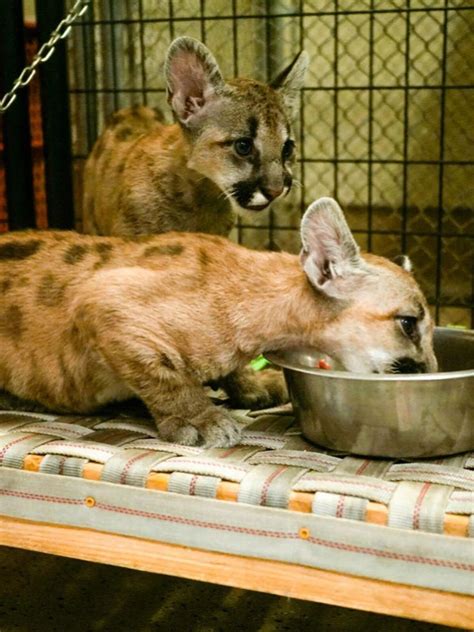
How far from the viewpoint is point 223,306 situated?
2.44 meters

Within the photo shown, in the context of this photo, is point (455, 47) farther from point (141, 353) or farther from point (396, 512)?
A: point (396, 512)

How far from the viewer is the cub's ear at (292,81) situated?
Result: 3.56 metres

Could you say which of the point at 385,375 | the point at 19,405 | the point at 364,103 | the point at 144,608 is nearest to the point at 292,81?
the point at 19,405

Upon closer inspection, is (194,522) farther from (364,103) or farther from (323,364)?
(364,103)

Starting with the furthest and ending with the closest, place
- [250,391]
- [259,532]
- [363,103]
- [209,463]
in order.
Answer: [363,103], [250,391], [209,463], [259,532]

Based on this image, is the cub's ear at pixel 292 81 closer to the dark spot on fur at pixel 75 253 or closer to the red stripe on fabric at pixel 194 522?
the dark spot on fur at pixel 75 253

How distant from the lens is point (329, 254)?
2.36 metres

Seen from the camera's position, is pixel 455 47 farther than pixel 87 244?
Yes

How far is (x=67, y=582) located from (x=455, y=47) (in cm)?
373

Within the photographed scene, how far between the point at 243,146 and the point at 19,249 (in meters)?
0.95

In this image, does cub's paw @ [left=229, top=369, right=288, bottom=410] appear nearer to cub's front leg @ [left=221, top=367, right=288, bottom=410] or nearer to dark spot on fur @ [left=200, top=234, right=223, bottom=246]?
cub's front leg @ [left=221, top=367, right=288, bottom=410]

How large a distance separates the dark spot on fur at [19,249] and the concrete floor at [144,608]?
38.8 inches

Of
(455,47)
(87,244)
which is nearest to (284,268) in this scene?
(87,244)

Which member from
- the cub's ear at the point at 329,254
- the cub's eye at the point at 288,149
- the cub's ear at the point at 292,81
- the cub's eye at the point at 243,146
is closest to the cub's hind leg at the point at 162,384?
the cub's ear at the point at 329,254
